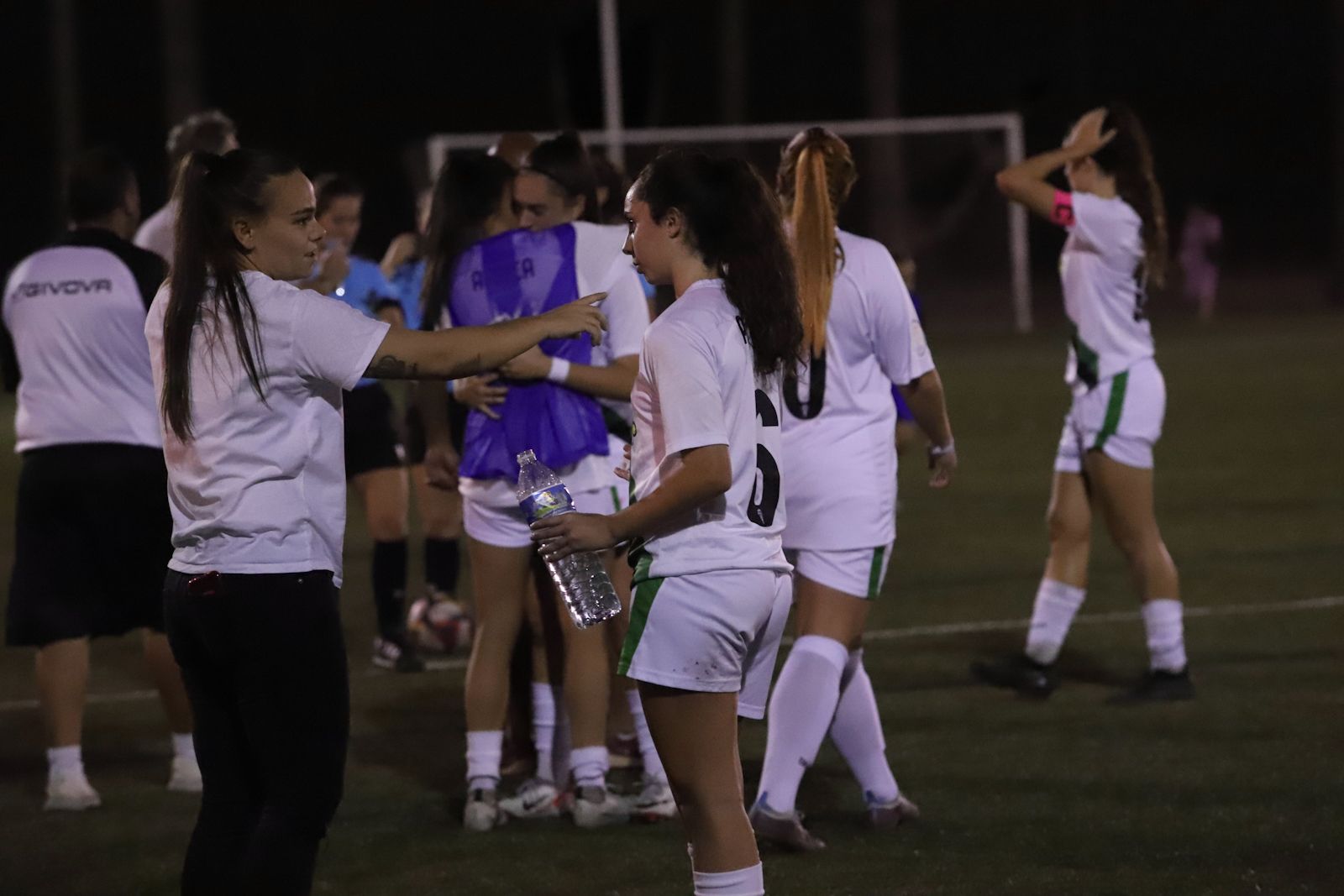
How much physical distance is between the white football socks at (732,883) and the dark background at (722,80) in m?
36.5

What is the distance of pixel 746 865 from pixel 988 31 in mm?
53598

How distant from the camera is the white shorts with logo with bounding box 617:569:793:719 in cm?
381

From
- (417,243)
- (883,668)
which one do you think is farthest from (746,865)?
(417,243)

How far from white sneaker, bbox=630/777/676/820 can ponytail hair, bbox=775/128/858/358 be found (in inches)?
56.0

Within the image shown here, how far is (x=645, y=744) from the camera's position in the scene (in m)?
5.81

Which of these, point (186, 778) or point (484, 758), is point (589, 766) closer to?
point (484, 758)

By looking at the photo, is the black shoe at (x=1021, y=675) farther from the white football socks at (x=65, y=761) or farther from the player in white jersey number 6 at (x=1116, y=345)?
the white football socks at (x=65, y=761)

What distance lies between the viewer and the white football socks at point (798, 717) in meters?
5.20

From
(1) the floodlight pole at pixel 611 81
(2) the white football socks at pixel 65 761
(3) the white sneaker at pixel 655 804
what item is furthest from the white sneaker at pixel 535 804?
(1) the floodlight pole at pixel 611 81

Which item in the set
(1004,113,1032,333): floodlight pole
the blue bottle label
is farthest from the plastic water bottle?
(1004,113,1032,333): floodlight pole

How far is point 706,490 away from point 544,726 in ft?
7.99

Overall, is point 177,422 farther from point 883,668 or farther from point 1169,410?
point 1169,410

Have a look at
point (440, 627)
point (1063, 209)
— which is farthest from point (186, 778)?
point (1063, 209)

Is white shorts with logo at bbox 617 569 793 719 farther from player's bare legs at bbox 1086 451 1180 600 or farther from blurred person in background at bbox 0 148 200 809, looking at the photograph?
player's bare legs at bbox 1086 451 1180 600
